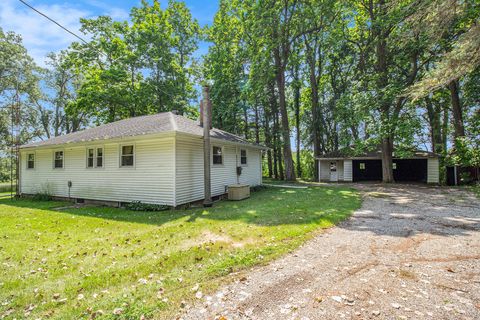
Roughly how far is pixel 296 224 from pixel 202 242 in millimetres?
2475

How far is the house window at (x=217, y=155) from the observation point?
36.4 feet

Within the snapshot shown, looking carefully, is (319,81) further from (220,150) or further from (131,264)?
(131,264)

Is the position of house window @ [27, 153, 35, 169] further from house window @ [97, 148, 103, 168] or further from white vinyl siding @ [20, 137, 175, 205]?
house window @ [97, 148, 103, 168]

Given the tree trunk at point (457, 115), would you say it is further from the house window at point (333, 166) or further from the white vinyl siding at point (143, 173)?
the white vinyl siding at point (143, 173)

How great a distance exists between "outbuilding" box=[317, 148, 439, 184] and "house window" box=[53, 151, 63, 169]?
19.4 metres

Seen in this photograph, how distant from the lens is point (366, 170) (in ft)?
78.3

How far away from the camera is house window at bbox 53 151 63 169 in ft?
39.3

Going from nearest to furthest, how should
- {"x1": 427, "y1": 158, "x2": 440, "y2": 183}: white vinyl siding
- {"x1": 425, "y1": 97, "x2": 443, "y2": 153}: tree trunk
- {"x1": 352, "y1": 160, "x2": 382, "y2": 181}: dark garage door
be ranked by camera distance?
{"x1": 427, "y1": 158, "x2": 440, "y2": 183}: white vinyl siding
{"x1": 425, "y1": 97, "x2": 443, "y2": 153}: tree trunk
{"x1": 352, "y1": 160, "x2": 382, "y2": 181}: dark garage door

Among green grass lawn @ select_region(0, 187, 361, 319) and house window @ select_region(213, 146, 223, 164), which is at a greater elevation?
house window @ select_region(213, 146, 223, 164)

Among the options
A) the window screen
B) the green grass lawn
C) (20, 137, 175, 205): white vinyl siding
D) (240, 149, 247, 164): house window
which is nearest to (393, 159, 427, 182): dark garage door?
(240, 149, 247, 164): house window

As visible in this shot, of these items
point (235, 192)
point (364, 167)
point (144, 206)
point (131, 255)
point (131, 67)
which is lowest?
point (131, 255)

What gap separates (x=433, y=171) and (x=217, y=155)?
17962 millimetres

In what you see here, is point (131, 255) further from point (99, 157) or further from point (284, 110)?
point (284, 110)

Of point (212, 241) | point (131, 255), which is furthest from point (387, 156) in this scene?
point (131, 255)
